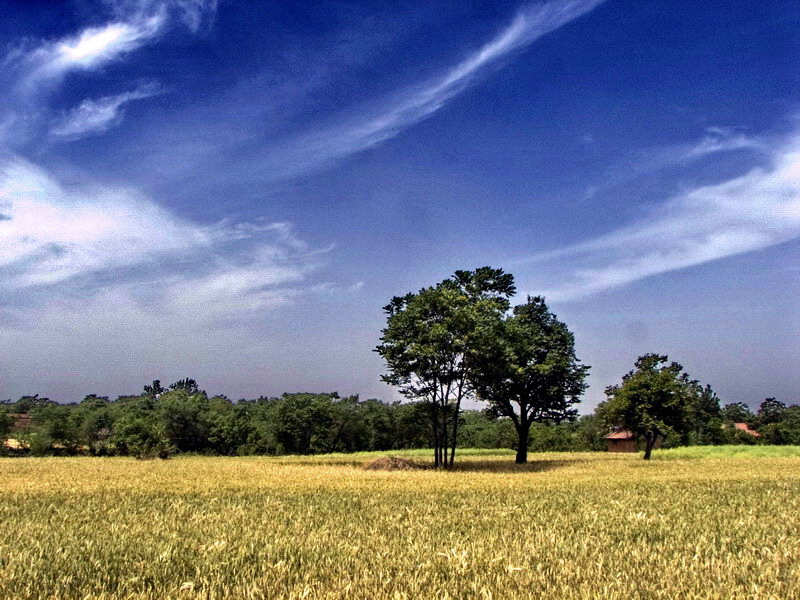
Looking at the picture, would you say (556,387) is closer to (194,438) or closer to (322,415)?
(322,415)

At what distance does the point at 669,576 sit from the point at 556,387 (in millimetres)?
36876

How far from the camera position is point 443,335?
33969 millimetres

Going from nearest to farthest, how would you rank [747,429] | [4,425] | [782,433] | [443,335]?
[443,335], [4,425], [782,433], [747,429]

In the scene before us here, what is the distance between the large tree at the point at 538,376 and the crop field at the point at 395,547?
79.9 ft

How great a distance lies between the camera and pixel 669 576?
627 cm

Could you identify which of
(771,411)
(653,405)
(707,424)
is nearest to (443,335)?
(653,405)

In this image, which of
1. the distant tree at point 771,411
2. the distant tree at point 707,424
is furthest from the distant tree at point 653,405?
the distant tree at point 771,411

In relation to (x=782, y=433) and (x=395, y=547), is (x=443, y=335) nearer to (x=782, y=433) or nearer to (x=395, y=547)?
(x=395, y=547)

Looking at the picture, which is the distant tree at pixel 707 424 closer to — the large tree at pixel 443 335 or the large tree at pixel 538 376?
the large tree at pixel 538 376

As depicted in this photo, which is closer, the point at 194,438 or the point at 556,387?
the point at 556,387

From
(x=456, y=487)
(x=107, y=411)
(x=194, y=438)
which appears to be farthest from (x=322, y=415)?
(x=456, y=487)

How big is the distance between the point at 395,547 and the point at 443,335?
26.2 meters

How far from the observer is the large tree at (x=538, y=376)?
3963 cm

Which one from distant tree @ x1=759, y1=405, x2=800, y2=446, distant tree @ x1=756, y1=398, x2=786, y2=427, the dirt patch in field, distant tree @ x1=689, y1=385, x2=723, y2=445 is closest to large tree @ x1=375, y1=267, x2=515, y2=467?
the dirt patch in field
